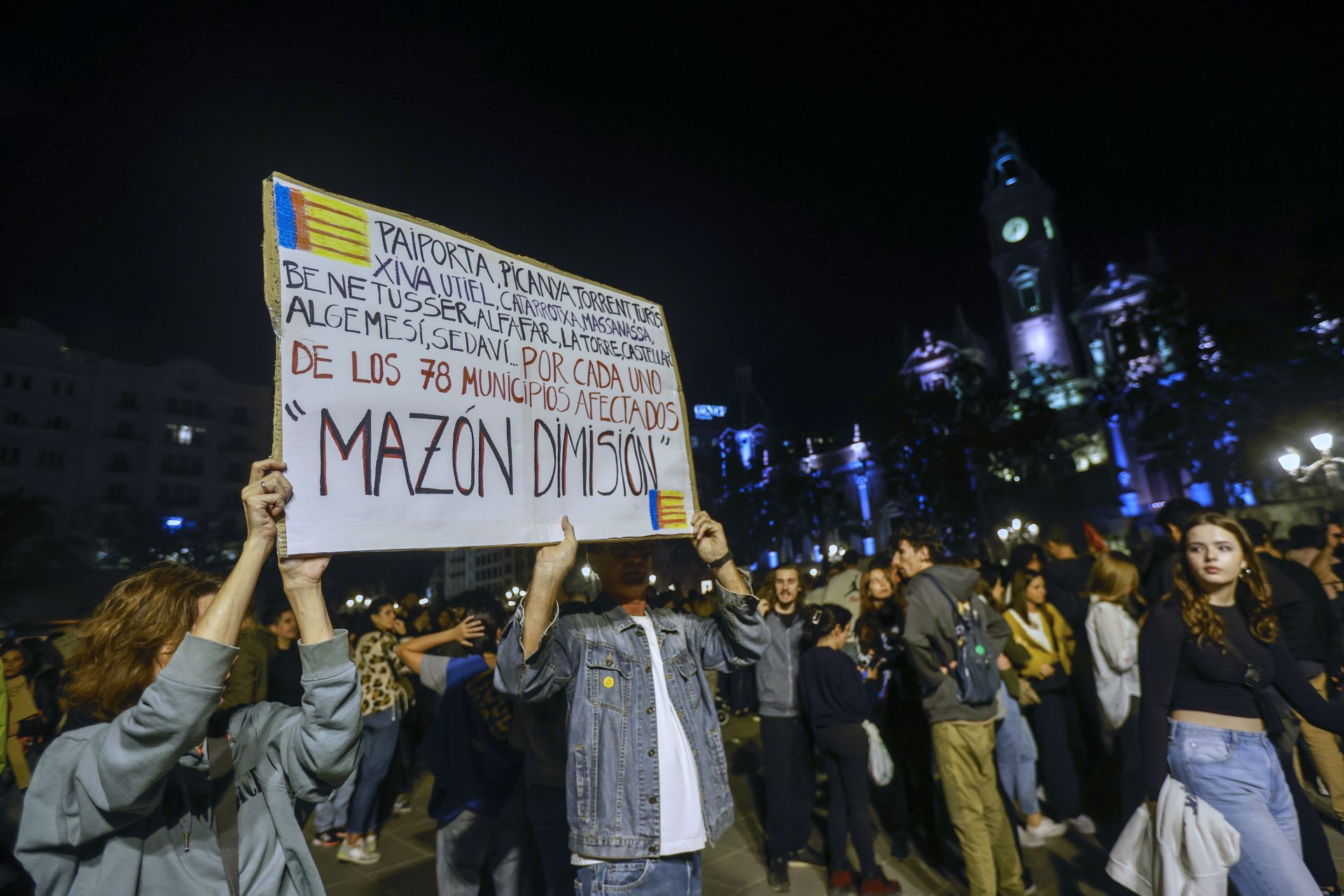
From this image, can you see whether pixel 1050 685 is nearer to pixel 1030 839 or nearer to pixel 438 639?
pixel 1030 839

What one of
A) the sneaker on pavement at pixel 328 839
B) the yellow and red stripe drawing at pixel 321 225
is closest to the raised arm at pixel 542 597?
the yellow and red stripe drawing at pixel 321 225

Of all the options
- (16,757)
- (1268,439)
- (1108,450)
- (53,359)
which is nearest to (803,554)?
(1108,450)

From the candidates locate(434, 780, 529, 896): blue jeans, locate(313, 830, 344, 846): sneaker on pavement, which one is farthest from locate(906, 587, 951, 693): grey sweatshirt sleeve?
locate(313, 830, 344, 846): sneaker on pavement

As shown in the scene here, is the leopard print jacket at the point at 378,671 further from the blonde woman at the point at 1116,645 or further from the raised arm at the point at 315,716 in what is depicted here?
the blonde woman at the point at 1116,645

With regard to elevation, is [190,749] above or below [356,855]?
above

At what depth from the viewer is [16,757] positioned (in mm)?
4957

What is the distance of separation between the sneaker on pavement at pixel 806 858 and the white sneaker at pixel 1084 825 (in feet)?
7.21

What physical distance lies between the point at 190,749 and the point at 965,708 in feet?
14.3

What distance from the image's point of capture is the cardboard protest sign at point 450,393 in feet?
8.00

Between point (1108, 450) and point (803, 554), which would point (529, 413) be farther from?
point (803, 554)

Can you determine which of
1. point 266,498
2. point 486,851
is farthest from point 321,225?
point 486,851

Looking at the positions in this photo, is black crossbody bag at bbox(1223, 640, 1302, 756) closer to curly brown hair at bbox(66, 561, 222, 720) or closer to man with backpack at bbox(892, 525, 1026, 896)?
man with backpack at bbox(892, 525, 1026, 896)

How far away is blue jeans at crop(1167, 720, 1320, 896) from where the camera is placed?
9.50ft

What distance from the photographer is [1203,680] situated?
3.27 meters
